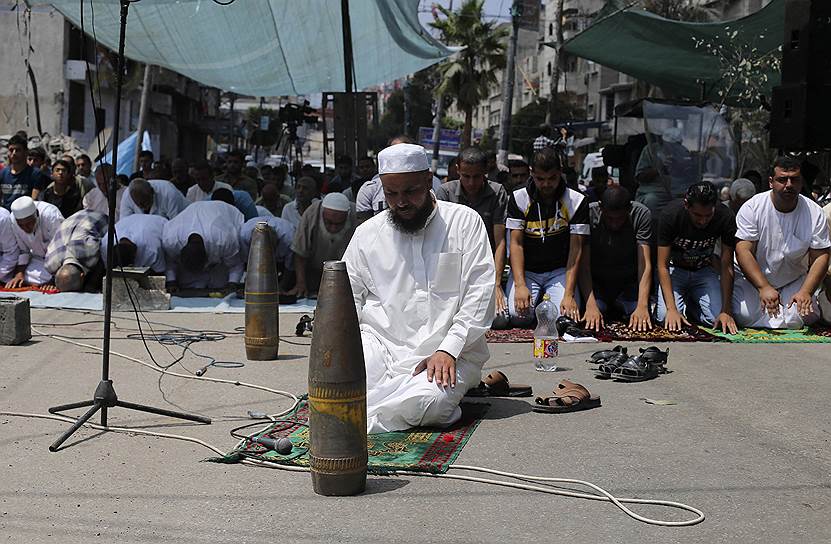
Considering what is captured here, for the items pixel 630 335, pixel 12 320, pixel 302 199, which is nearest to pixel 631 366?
pixel 630 335

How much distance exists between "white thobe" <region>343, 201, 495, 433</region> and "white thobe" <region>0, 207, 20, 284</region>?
7.73m

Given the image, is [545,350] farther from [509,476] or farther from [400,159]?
[509,476]

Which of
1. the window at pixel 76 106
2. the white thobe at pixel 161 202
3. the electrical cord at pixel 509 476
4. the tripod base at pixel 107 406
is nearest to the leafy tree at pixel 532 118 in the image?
the window at pixel 76 106

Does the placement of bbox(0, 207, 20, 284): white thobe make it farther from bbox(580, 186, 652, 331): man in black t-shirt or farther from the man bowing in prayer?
the man bowing in prayer

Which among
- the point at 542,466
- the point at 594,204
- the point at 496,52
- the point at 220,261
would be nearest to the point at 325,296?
the point at 542,466

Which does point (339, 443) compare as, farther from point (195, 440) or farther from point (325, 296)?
point (195, 440)

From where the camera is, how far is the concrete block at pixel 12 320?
9.10 m

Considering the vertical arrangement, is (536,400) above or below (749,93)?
below

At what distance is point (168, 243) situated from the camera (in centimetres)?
1295

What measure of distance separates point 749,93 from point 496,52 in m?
39.6

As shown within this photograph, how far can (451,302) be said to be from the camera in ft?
20.7

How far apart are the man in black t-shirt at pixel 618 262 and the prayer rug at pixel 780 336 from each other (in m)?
0.86

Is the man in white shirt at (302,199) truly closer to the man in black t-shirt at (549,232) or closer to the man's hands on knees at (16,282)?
the man's hands on knees at (16,282)

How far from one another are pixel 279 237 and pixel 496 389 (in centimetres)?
684
